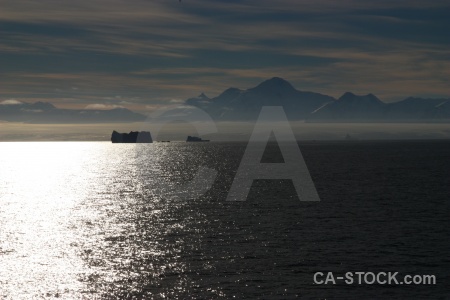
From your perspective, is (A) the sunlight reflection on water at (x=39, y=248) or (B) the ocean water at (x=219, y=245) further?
(A) the sunlight reflection on water at (x=39, y=248)

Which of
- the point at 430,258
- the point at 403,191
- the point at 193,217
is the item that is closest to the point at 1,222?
the point at 193,217

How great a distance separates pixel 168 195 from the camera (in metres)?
144

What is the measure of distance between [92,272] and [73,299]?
9.43 metres

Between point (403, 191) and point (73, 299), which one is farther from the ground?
point (403, 191)

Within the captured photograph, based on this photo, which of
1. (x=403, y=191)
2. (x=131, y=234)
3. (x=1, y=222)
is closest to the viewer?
(x=131, y=234)

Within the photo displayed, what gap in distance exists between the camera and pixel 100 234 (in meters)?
86.2

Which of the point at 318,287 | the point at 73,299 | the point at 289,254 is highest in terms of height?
the point at 289,254

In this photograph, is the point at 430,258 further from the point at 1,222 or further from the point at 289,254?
the point at 1,222

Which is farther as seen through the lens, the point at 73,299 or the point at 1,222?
the point at 1,222

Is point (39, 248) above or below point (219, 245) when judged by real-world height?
below

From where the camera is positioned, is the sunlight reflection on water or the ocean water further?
the sunlight reflection on water

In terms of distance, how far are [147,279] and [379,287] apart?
980 inches

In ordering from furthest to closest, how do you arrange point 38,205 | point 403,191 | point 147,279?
1. point 403,191
2. point 38,205
3. point 147,279

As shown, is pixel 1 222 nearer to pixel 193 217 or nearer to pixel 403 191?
pixel 193 217
